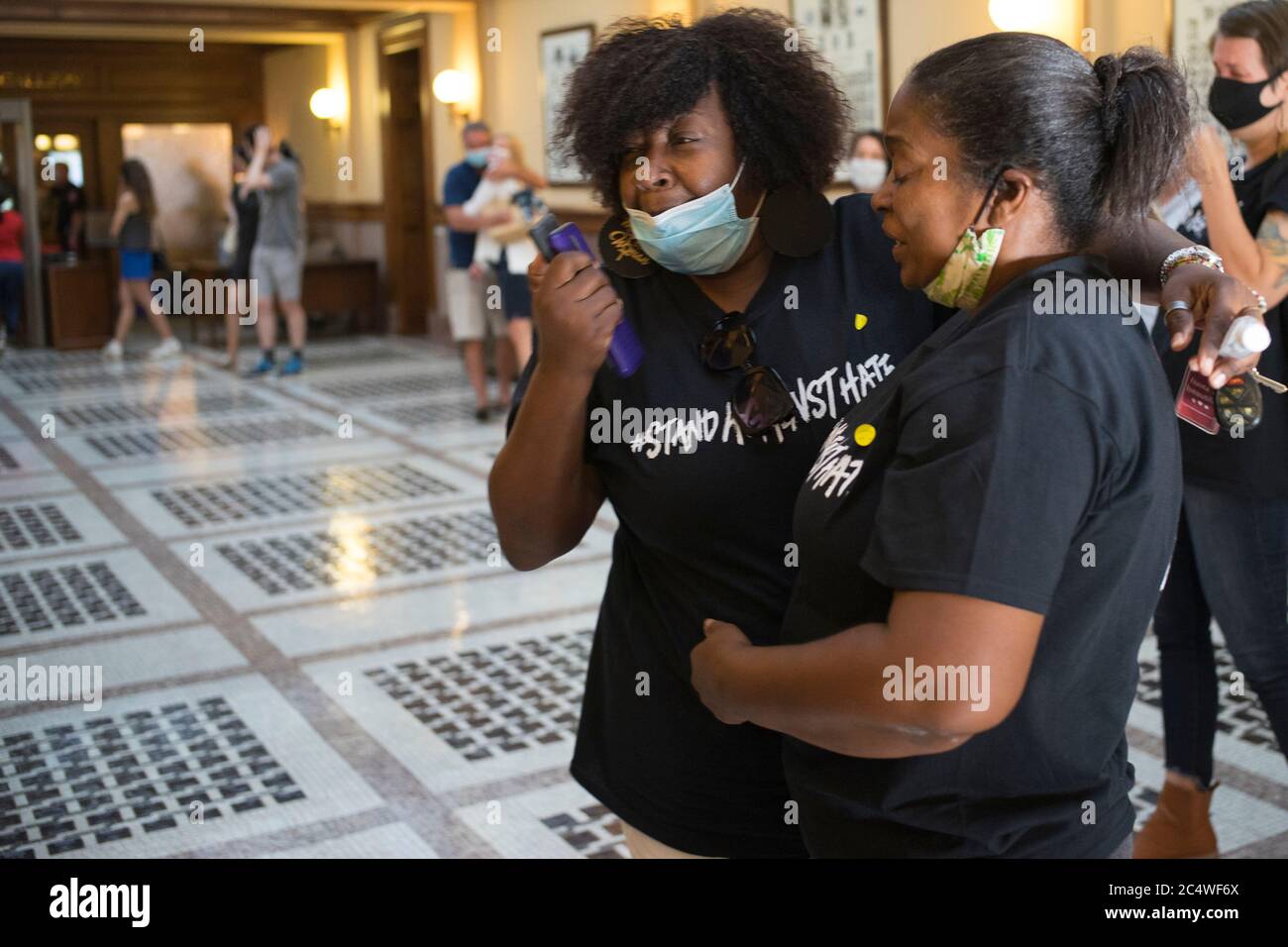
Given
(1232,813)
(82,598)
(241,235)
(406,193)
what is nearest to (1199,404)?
(1232,813)

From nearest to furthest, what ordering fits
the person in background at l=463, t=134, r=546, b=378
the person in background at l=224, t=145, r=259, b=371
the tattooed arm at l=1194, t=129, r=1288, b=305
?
the tattooed arm at l=1194, t=129, r=1288, b=305 → the person in background at l=463, t=134, r=546, b=378 → the person in background at l=224, t=145, r=259, b=371

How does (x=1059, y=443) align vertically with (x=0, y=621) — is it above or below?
above

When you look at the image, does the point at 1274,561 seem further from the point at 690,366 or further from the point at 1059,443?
the point at 1059,443

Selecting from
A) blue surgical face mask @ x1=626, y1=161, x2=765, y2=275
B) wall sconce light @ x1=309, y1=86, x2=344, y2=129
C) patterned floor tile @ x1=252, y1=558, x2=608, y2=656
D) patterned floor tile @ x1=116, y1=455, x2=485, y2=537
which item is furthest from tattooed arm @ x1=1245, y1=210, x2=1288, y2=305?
wall sconce light @ x1=309, y1=86, x2=344, y2=129

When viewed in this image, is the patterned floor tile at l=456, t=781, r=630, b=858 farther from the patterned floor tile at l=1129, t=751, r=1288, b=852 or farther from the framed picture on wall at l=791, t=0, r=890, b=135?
the framed picture on wall at l=791, t=0, r=890, b=135

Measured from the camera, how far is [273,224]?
9367 mm

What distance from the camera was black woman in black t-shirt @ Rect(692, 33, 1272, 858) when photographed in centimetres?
101

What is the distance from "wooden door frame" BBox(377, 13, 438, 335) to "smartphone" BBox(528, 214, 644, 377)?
1088 cm

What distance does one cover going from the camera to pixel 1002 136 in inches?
43.8

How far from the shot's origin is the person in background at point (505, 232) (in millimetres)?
7109

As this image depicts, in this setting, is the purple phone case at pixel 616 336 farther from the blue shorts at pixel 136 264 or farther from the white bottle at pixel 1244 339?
the blue shorts at pixel 136 264
